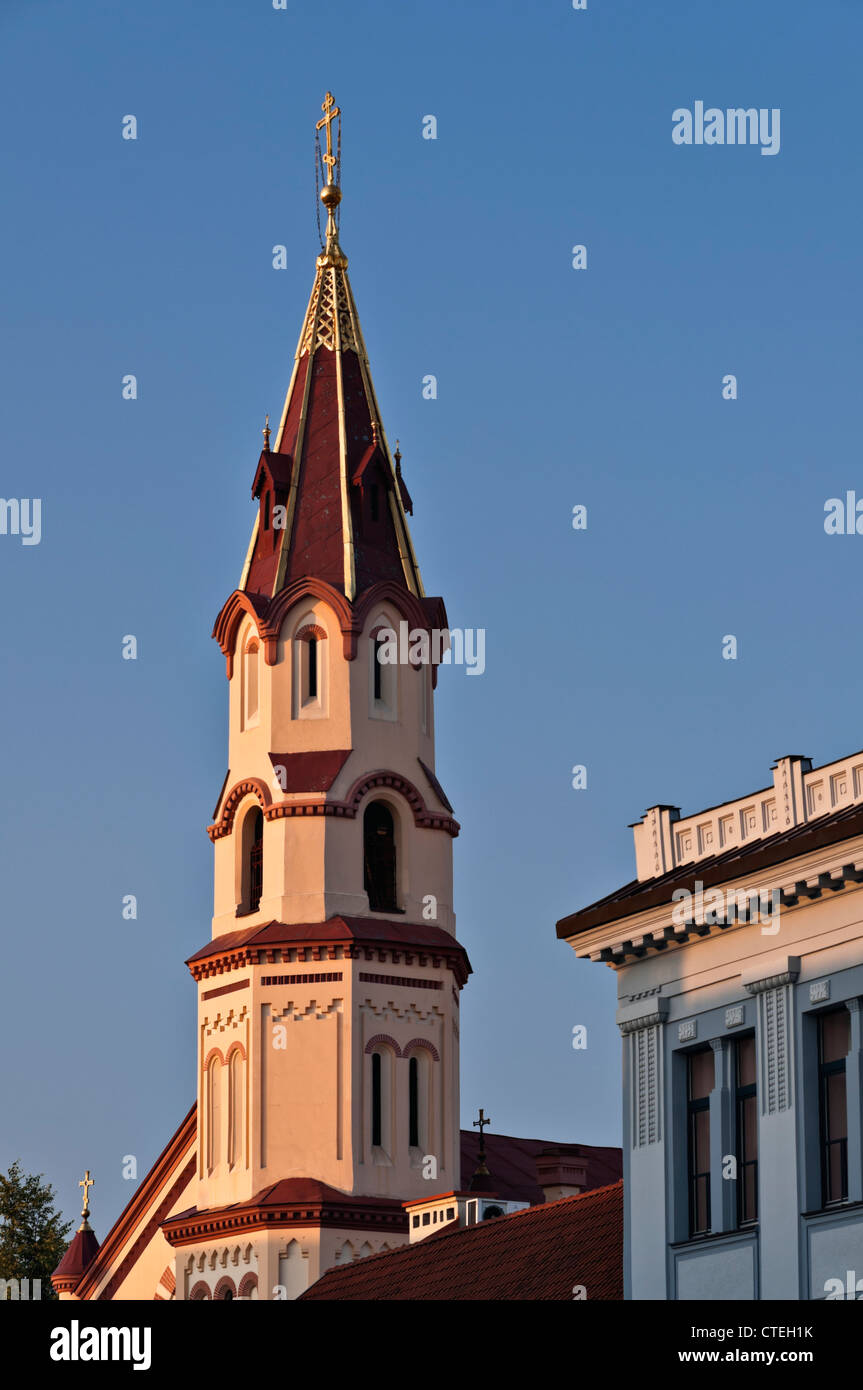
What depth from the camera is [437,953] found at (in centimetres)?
7500

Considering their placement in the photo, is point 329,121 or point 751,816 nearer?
point 751,816

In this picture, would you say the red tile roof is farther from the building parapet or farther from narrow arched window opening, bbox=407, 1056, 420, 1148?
narrow arched window opening, bbox=407, 1056, 420, 1148

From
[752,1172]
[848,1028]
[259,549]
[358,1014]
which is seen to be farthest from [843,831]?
[259,549]

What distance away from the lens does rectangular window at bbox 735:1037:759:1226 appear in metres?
39.0

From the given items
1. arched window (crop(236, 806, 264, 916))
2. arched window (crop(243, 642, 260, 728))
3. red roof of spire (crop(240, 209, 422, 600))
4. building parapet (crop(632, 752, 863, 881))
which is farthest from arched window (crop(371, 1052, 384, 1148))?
building parapet (crop(632, 752, 863, 881))

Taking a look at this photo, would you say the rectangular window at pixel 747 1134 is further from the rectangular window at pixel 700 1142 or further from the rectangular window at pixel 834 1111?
the rectangular window at pixel 834 1111

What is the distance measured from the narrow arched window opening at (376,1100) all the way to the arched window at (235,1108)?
131 inches

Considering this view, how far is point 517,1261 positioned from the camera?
48.0 meters

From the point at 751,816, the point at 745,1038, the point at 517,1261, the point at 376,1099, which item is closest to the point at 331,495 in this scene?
the point at 376,1099

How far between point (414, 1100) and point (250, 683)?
11.7m

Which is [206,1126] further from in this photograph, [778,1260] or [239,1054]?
[778,1260]

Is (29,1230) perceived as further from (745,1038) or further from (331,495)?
(745,1038)
